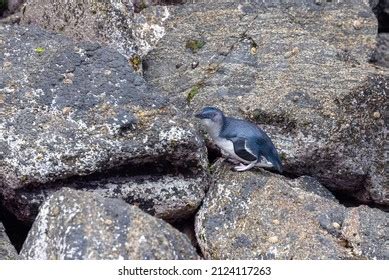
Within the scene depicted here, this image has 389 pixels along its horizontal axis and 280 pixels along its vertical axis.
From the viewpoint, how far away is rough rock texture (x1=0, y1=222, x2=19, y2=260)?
7.69m

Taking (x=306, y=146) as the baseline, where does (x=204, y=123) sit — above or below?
above

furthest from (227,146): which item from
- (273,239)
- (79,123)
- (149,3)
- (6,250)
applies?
(149,3)

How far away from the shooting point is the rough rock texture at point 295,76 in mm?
9516

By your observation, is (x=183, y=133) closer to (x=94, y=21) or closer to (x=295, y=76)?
(x=295, y=76)

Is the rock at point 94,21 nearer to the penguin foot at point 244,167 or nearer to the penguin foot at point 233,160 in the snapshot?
the penguin foot at point 233,160

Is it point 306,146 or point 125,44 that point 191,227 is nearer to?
point 306,146

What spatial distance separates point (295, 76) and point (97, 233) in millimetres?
4111

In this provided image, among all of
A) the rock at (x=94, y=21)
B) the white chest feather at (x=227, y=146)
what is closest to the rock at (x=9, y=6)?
the rock at (x=94, y=21)

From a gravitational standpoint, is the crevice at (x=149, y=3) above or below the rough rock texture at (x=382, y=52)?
above

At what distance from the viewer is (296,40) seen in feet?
34.8

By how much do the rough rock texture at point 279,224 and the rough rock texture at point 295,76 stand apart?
0.89 meters
